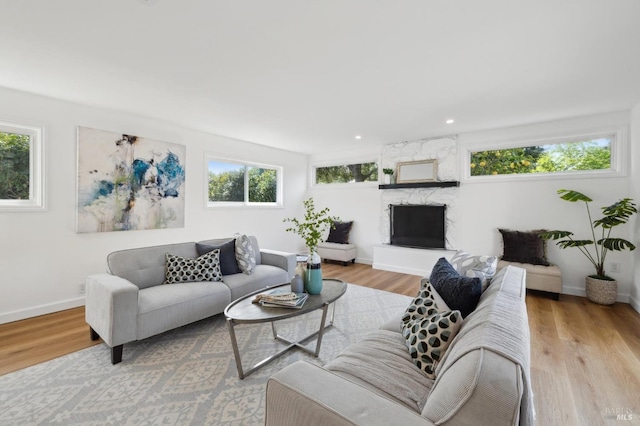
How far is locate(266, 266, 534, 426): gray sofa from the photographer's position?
2.56 feet

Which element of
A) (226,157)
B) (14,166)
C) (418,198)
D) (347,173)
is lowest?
(418,198)

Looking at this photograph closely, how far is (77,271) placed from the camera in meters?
3.37

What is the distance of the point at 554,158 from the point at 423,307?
3951 millimetres

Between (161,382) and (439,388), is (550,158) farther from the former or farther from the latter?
(161,382)

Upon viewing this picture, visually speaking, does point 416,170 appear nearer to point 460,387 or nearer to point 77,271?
point 460,387

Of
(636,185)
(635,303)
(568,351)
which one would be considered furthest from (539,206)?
(568,351)

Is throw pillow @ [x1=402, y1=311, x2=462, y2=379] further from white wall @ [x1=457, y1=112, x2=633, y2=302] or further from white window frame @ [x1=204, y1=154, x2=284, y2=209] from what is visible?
white window frame @ [x1=204, y1=154, x2=284, y2=209]

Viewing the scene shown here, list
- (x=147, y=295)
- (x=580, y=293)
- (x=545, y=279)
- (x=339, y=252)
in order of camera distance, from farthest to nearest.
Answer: (x=339, y=252) < (x=580, y=293) < (x=545, y=279) < (x=147, y=295)

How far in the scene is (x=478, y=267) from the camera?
2016 millimetres

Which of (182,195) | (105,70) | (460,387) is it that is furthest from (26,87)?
(460,387)

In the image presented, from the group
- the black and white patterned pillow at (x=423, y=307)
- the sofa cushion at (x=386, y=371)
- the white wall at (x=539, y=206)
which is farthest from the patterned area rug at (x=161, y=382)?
the white wall at (x=539, y=206)

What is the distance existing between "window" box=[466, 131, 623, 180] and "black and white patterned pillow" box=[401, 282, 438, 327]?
3570 millimetres

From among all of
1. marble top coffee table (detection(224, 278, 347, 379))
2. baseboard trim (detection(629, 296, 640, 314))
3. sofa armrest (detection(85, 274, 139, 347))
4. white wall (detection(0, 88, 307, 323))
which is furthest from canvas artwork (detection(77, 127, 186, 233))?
baseboard trim (detection(629, 296, 640, 314))

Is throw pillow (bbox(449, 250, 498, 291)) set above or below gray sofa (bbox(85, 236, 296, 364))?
above
